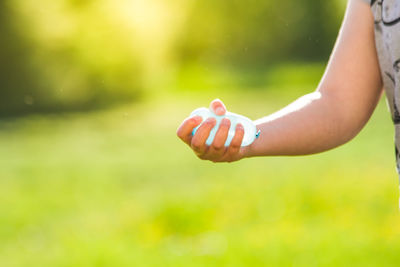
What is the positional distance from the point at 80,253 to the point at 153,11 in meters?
12.5

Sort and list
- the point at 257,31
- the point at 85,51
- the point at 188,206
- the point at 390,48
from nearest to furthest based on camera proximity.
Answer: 1. the point at 390,48
2. the point at 188,206
3. the point at 85,51
4. the point at 257,31

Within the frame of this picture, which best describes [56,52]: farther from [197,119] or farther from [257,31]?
[197,119]

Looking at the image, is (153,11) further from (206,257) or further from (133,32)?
(206,257)

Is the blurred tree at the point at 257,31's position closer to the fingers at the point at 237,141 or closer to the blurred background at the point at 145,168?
the blurred background at the point at 145,168

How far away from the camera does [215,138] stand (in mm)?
1550

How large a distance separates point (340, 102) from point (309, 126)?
0.34 feet

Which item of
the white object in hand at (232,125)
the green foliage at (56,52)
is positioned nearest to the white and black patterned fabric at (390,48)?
the white object in hand at (232,125)

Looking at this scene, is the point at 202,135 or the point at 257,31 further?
the point at 257,31

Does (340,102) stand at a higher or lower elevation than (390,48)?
lower

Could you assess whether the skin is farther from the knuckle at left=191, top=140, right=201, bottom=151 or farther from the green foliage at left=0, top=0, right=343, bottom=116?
the green foliage at left=0, top=0, right=343, bottom=116

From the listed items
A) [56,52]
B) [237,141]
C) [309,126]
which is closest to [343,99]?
[309,126]

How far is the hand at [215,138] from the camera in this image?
1.54 m

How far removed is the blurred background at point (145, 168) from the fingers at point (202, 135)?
298 cm

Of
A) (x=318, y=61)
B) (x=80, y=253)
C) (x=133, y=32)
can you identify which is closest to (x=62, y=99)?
(x=133, y=32)
